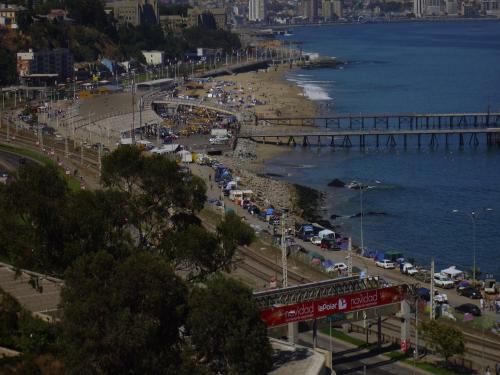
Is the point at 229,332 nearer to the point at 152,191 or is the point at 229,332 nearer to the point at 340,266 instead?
the point at 152,191

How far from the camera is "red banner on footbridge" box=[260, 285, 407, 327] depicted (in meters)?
18.3

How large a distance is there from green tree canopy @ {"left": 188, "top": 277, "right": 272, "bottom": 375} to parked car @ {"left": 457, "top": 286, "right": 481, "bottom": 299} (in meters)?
9.62

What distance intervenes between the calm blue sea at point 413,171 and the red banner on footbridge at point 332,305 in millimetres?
9804

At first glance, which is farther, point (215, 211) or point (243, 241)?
point (215, 211)

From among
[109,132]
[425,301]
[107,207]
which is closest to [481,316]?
[425,301]

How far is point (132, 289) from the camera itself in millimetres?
15578

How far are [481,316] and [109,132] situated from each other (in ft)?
95.3

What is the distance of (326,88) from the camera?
255ft

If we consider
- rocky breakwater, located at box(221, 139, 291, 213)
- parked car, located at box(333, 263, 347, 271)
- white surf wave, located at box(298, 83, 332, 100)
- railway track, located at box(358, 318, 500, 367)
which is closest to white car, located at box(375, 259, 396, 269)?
parked car, located at box(333, 263, 347, 271)

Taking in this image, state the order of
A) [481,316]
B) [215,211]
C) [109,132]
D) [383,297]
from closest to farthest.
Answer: [383,297] < [481,316] < [215,211] < [109,132]

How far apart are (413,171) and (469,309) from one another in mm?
22101

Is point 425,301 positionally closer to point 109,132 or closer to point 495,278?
point 495,278

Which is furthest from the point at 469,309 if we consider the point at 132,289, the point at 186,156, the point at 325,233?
the point at 186,156

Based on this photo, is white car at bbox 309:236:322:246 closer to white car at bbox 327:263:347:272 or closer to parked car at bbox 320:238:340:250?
parked car at bbox 320:238:340:250
